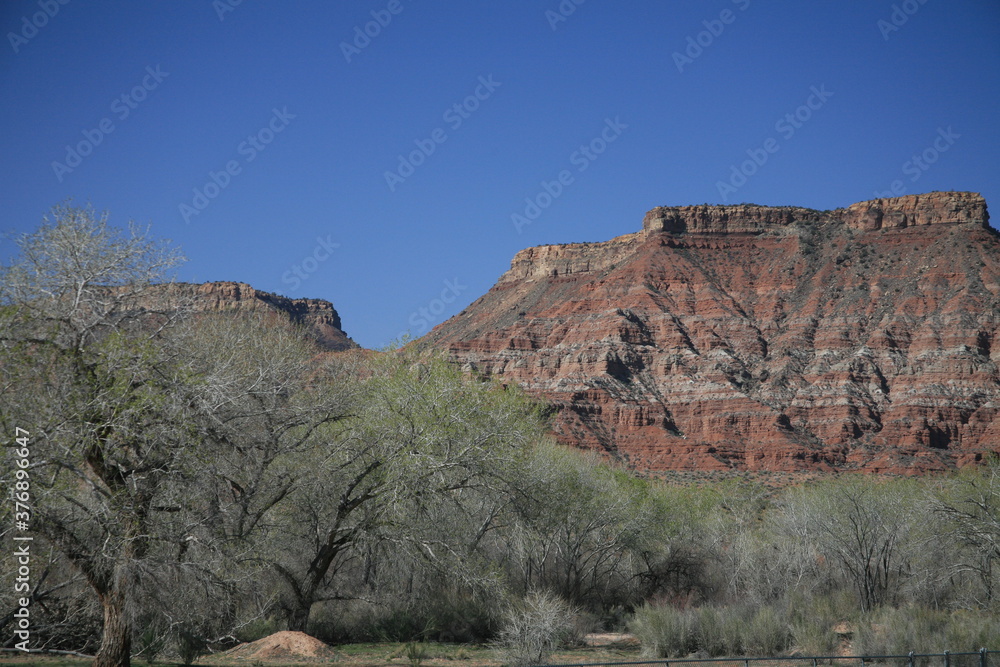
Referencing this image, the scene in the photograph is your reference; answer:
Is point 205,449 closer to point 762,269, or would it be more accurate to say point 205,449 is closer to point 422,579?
point 422,579

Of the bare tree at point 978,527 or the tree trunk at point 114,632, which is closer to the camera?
the tree trunk at point 114,632

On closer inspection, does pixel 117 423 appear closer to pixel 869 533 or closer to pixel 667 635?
pixel 667 635

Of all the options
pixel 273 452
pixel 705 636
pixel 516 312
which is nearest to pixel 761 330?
pixel 516 312

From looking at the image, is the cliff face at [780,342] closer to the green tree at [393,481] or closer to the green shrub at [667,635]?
the green shrub at [667,635]

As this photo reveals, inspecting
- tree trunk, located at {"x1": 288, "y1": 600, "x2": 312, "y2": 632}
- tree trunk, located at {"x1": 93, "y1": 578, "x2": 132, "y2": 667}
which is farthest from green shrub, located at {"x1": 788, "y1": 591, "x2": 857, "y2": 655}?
tree trunk, located at {"x1": 93, "y1": 578, "x2": 132, "y2": 667}

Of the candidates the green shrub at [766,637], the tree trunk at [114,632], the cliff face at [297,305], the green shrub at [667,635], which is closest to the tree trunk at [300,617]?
the tree trunk at [114,632]

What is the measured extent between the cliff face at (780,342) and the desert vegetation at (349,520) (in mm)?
58228

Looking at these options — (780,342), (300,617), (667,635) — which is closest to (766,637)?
(667,635)

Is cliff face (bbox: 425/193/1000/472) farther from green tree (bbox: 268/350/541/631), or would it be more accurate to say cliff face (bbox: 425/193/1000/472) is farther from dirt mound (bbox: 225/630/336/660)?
dirt mound (bbox: 225/630/336/660)

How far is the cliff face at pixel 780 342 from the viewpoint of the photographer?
89625 mm

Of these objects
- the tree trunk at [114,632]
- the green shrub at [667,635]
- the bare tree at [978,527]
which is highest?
the bare tree at [978,527]

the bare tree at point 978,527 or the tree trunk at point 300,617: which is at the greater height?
the bare tree at point 978,527

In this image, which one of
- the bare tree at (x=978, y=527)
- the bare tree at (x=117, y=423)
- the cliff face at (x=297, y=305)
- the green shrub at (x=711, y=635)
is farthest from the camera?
the cliff face at (x=297, y=305)

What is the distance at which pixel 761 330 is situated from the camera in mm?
105125
